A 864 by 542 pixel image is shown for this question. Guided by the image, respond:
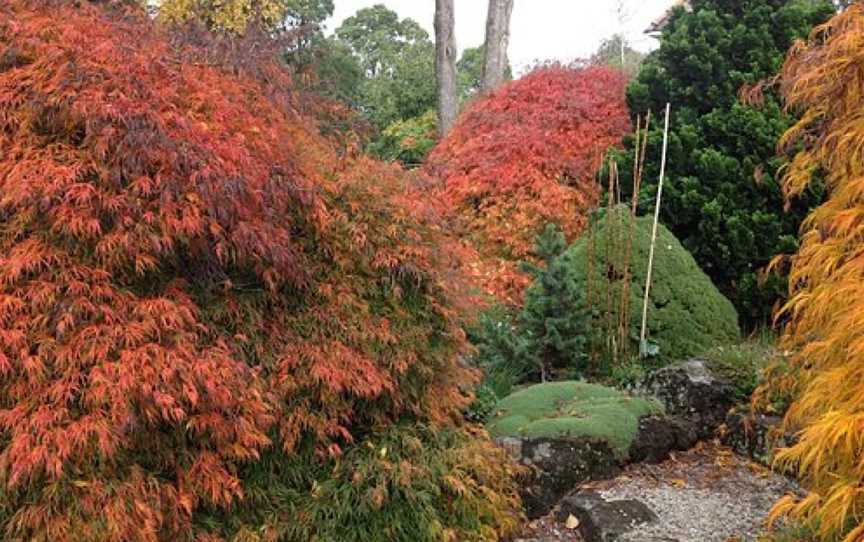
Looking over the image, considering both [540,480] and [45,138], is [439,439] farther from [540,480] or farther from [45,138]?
[45,138]

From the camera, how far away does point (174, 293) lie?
3.47 metres

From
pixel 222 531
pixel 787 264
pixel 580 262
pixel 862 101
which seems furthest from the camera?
pixel 787 264

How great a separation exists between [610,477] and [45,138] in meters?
3.55

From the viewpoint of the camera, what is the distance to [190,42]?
4.80m

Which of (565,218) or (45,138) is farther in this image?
(565,218)

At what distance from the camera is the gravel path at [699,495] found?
4.26m

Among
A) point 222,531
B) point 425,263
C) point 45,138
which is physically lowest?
point 222,531

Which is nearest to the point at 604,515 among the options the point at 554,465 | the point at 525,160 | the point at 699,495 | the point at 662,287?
the point at 554,465

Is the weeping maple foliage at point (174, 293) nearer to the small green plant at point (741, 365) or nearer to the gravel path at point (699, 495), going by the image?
the gravel path at point (699, 495)

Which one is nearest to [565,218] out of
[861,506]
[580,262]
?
[580,262]

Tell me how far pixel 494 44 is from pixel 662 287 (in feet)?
27.6

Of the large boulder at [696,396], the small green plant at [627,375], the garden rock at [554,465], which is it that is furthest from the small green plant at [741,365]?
the garden rock at [554,465]

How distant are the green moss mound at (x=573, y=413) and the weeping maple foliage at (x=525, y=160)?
2.48 meters

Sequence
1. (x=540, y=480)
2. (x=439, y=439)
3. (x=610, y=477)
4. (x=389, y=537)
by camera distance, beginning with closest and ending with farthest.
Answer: (x=389, y=537) < (x=439, y=439) < (x=540, y=480) < (x=610, y=477)
